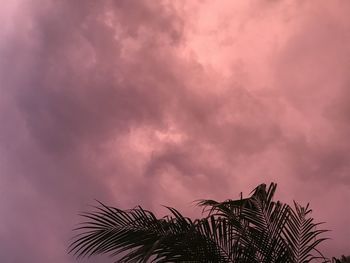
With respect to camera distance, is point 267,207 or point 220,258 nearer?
point 220,258

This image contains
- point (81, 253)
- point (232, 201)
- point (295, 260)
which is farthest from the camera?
point (232, 201)

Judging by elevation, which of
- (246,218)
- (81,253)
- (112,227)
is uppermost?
(246,218)

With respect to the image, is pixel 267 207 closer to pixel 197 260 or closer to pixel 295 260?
pixel 295 260

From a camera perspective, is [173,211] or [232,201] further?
[232,201]

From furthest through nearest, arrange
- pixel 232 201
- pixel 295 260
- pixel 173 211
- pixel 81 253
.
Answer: pixel 232 201 → pixel 295 260 → pixel 173 211 → pixel 81 253

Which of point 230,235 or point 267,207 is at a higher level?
point 267,207

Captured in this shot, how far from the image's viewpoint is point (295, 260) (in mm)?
→ 6812

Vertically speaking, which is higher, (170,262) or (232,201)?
(232,201)

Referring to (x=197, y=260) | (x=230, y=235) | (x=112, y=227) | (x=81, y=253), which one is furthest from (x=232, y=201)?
(x=81, y=253)

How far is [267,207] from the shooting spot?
24.0 ft

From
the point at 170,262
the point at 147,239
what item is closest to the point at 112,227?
the point at 147,239

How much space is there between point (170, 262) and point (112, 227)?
902 mm

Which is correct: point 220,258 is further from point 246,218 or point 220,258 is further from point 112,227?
point 112,227

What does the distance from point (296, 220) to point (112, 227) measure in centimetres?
295
